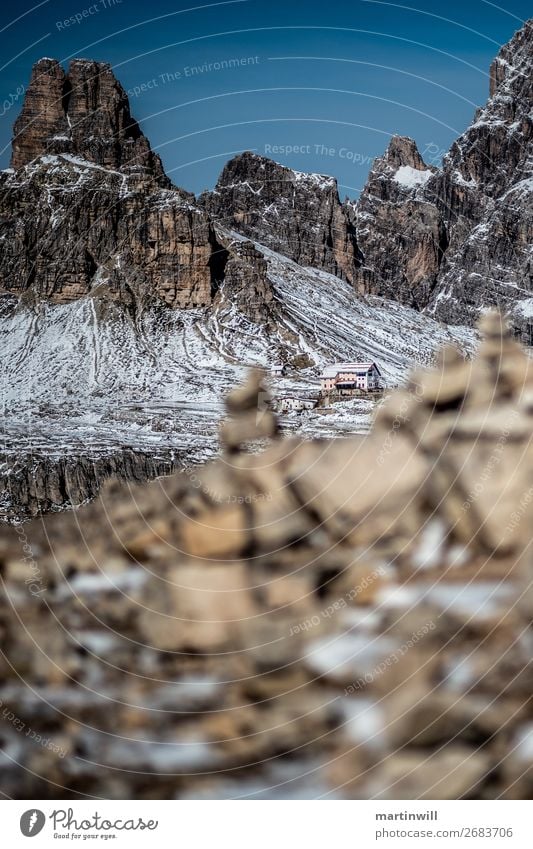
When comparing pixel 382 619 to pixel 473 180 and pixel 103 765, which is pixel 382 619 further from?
pixel 473 180

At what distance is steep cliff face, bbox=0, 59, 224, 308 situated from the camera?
115ft

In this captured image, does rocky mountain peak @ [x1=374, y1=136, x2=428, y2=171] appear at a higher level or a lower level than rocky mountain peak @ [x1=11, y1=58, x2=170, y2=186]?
higher

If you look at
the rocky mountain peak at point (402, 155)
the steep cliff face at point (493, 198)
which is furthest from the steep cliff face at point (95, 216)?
the rocky mountain peak at point (402, 155)

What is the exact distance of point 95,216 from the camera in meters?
37.2

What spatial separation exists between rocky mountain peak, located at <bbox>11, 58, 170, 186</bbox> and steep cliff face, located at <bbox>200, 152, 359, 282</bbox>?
45.5 ft

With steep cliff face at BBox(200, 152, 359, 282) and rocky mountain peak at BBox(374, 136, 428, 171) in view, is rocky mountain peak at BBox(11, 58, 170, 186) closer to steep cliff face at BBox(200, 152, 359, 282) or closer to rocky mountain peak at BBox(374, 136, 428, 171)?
steep cliff face at BBox(200, 152, 359, 282)

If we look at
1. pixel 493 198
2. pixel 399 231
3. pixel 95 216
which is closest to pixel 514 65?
pixel 493 198

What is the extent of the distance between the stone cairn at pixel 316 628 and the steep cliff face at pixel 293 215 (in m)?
55.4

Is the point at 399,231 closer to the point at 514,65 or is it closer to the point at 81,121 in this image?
the point at 514,65

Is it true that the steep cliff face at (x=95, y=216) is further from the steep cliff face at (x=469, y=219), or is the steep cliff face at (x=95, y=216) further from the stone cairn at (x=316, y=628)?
the stone cairn at (x=316, y=628)

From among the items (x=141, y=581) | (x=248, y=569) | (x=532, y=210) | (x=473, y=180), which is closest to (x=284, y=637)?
(x=248, y=569)

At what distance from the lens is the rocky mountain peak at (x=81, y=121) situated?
41.0m

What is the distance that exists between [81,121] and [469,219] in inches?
1200

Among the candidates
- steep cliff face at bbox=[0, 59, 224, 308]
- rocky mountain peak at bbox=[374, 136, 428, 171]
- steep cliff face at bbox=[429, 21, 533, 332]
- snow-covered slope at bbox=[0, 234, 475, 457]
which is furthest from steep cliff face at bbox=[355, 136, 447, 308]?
steep cliff face at bbox=[0, 59, 224, 308]
